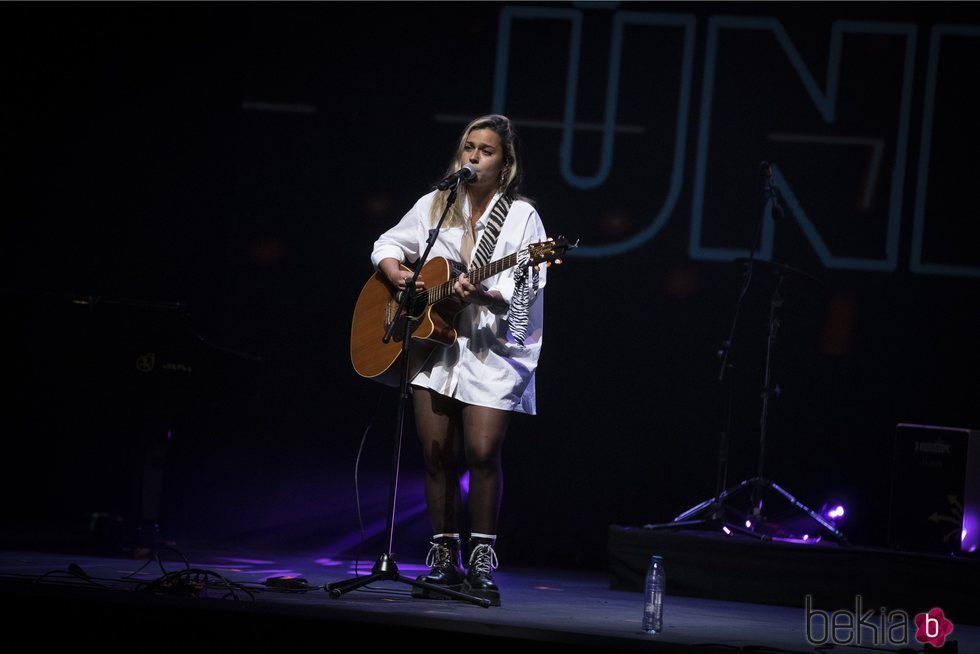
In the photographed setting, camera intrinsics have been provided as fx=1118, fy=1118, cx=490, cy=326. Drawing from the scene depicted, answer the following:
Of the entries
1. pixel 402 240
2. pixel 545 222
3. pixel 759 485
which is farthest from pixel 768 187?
pixel 402 240

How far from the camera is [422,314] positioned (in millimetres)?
3990

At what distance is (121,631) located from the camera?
3.14 m

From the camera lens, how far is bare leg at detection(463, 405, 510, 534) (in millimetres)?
4043

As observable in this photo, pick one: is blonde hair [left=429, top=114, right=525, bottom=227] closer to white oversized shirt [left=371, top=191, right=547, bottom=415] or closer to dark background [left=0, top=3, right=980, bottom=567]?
white oversized shirt [left=371, top=191, right=547, bottom=415]

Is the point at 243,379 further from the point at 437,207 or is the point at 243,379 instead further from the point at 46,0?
the point at 46,0

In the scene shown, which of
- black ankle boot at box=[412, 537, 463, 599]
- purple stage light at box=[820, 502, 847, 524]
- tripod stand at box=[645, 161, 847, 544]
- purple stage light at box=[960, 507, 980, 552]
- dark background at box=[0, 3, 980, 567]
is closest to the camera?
black ankle boot at box=[412, 537, 463, 599]

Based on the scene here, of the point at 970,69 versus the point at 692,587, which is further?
the point at 970,69

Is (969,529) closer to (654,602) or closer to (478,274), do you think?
(654,602)

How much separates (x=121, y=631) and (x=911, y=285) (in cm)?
439

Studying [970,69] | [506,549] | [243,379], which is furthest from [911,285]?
[243,379]

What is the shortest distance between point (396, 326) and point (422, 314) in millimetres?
110

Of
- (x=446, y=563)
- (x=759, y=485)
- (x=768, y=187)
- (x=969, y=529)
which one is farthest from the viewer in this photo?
(x=768, y=187)

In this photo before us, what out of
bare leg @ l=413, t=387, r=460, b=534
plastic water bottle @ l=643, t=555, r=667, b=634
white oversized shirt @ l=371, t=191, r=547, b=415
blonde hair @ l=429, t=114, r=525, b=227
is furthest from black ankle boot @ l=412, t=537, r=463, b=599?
blonde hair @ l=429, t=114, r=525, b=227

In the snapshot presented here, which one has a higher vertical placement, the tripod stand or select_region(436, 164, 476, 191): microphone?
select_region(436, 164, 476, 191): microphone
